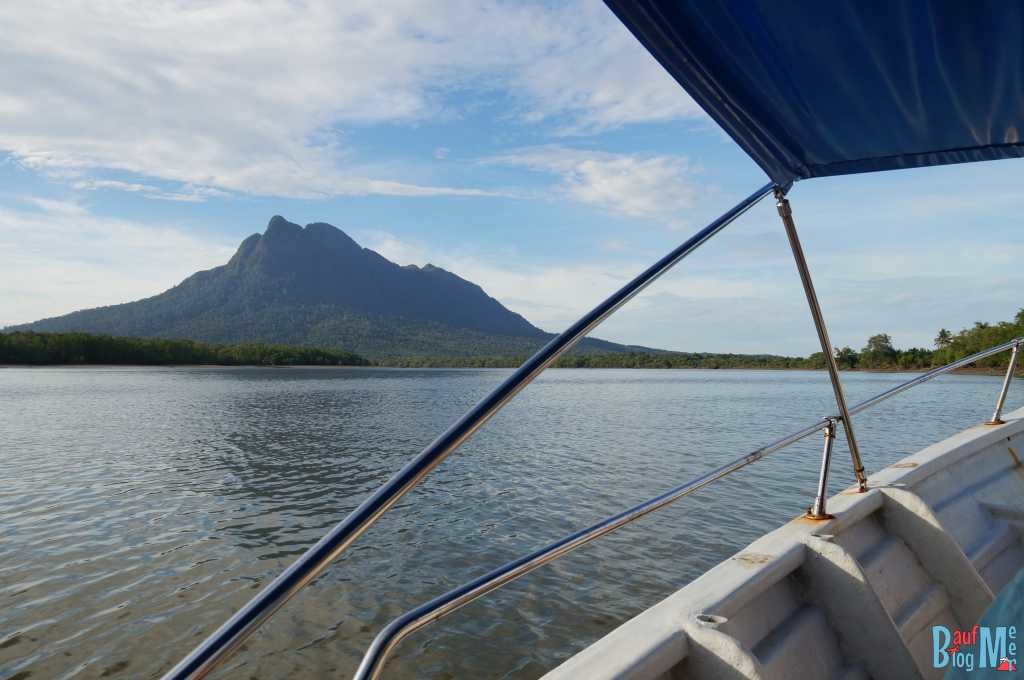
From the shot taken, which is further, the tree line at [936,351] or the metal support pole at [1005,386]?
the tree line at [936,351]

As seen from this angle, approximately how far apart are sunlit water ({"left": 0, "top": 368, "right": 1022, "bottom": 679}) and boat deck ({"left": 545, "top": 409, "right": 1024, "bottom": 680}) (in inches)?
110

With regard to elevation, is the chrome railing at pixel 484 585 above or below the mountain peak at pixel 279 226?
below

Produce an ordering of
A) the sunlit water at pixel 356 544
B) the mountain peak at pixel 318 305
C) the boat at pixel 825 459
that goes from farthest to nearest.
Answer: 1. the mountain peak at pixel 318 305
2. the sunlit water at pixel 356 544
3. the boat at pixel 825 459

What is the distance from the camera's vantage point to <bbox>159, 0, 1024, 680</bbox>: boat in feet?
3.75

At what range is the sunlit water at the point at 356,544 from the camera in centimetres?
492

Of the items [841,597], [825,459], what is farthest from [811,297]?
[841,597]

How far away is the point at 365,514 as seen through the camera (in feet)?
2.61

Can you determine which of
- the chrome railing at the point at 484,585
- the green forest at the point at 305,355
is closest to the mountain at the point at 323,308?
the green forest at the point at 305,355

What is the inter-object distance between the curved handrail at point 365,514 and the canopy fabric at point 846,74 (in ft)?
2.02

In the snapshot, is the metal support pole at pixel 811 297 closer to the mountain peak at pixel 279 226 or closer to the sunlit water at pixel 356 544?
the sunlit water at pixel 356 544

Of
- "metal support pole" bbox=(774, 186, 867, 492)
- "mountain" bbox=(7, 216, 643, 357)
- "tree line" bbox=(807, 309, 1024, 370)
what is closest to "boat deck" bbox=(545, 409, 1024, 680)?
"metal support pole" bbox=(774, 186, 867, 492)

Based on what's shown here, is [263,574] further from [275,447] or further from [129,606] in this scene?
[275,447]

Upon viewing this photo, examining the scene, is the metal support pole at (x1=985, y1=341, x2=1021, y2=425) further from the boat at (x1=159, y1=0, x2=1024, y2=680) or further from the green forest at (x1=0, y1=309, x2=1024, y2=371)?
the green forest at (x1=0, y1=309, x2=1024, y2=371)

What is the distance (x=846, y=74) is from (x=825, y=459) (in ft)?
3.90
